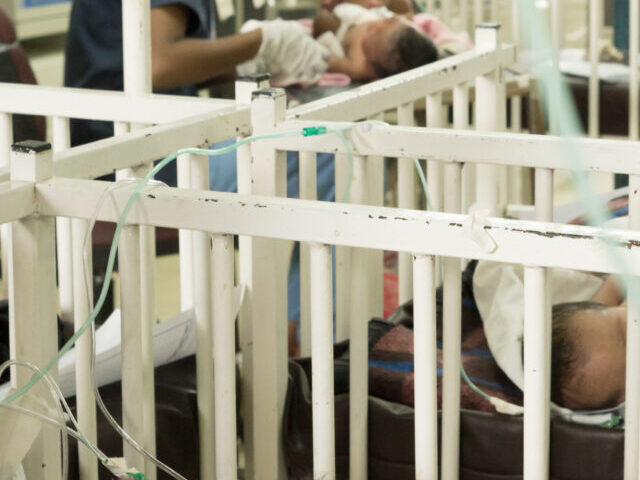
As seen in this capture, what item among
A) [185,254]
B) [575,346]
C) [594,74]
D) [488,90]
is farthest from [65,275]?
[594,74]

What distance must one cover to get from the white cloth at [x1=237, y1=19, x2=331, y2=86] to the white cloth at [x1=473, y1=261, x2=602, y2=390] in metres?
1.18

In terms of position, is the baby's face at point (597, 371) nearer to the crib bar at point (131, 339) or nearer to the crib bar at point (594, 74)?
the crib bar at point (131, 339)

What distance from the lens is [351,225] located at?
3.12ft

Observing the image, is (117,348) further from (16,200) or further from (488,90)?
(488,90)

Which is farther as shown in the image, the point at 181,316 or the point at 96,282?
the point at 96,282

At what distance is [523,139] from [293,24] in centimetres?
145

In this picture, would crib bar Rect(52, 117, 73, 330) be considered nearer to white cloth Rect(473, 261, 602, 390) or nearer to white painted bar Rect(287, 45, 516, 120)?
white painted bar Rect(287, 45, 516, 120)

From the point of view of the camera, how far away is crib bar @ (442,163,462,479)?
41.6 inches

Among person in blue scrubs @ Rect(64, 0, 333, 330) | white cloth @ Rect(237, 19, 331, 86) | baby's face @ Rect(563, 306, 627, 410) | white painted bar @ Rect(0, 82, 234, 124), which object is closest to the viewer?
baby's face @ Rect(563, 306, 627, 410)

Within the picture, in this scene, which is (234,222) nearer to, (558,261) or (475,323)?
(558,261)

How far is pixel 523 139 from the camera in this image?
Result: 1208 mm

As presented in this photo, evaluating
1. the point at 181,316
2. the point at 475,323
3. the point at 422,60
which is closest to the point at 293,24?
the point at 422,60

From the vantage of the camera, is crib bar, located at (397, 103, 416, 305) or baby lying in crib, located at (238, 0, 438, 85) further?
baby lying in crib, located at (238, 0, 438, 85)

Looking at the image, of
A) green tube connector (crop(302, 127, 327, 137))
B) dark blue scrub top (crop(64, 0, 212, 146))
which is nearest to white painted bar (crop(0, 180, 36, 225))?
green tube connector (crop(302, 127, 327, 137))
